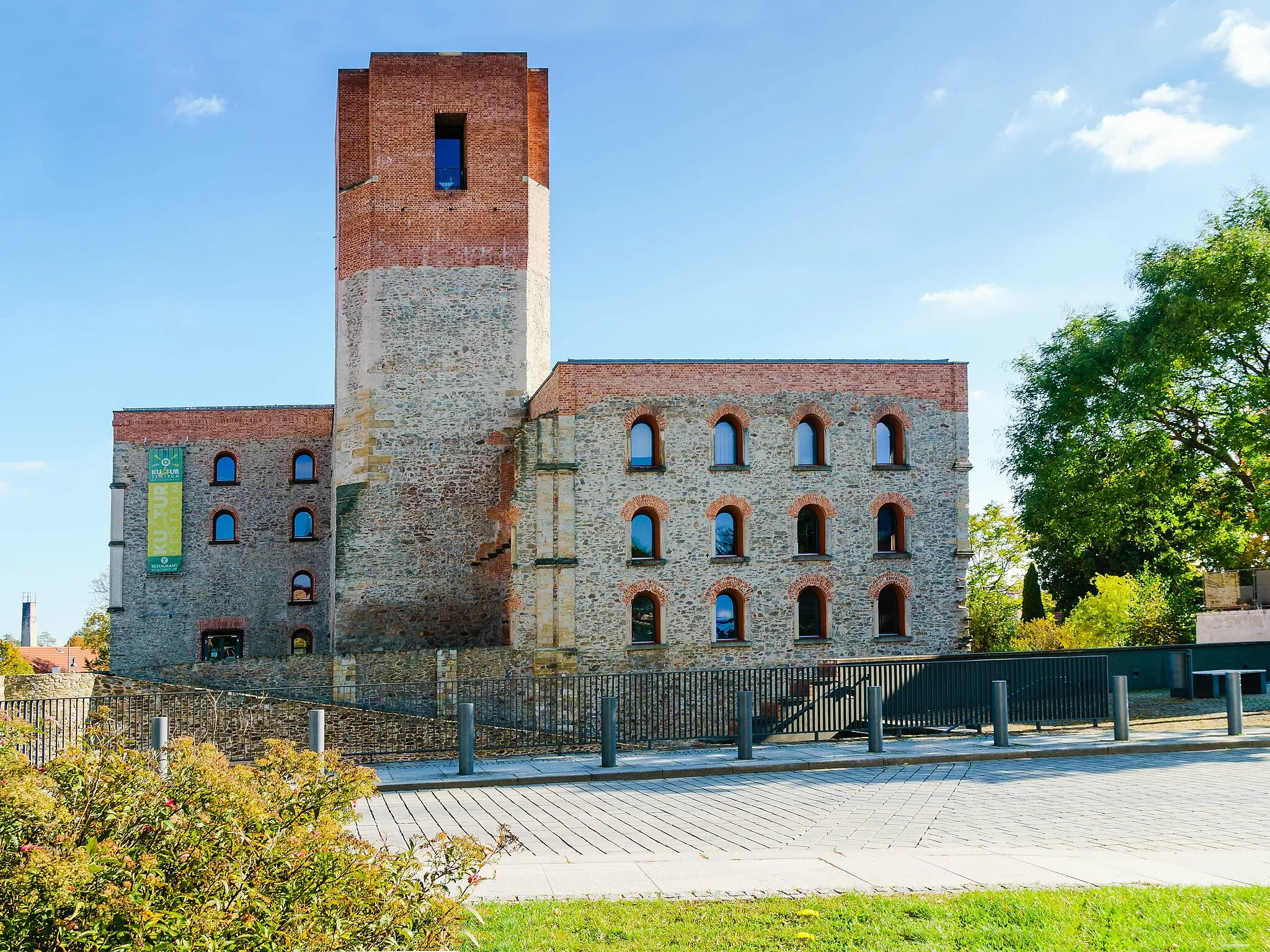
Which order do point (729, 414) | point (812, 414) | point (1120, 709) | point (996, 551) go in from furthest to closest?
→ point (996, 551) < point (812, 414) < point (729, 414) < point (1120, 709)

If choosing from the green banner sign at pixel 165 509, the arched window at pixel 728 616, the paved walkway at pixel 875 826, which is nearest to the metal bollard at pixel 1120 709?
the paved walkway at pixel 875 826

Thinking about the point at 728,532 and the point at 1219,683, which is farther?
the point at 728,532

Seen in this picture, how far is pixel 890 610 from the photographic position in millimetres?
28406

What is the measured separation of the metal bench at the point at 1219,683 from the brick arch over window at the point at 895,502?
7567 mm

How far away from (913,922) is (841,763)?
909cm

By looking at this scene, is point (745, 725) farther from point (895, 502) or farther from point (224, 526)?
point (224, 526)

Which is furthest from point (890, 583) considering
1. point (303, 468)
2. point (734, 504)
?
point (303, 468)

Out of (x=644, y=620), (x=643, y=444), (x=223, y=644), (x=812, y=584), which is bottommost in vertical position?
(x=223, y=644)

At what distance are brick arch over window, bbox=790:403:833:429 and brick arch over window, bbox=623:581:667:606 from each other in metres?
5.44

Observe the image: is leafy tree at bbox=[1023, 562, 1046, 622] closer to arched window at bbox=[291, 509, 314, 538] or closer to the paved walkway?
arched window at bbox=[291, 509, 314, 538]

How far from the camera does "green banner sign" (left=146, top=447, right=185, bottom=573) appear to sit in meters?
36.5

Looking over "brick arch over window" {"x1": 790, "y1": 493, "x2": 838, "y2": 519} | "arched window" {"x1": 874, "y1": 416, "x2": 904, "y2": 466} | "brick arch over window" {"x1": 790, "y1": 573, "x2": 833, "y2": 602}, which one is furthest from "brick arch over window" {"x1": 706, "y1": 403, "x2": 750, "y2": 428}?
"brick arch over window" {"x1": 790, "y1": 573, "x2": 833, "y2": 602}

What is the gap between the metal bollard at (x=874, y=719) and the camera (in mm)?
15859

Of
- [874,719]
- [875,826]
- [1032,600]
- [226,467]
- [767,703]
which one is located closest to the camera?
[875,826]
